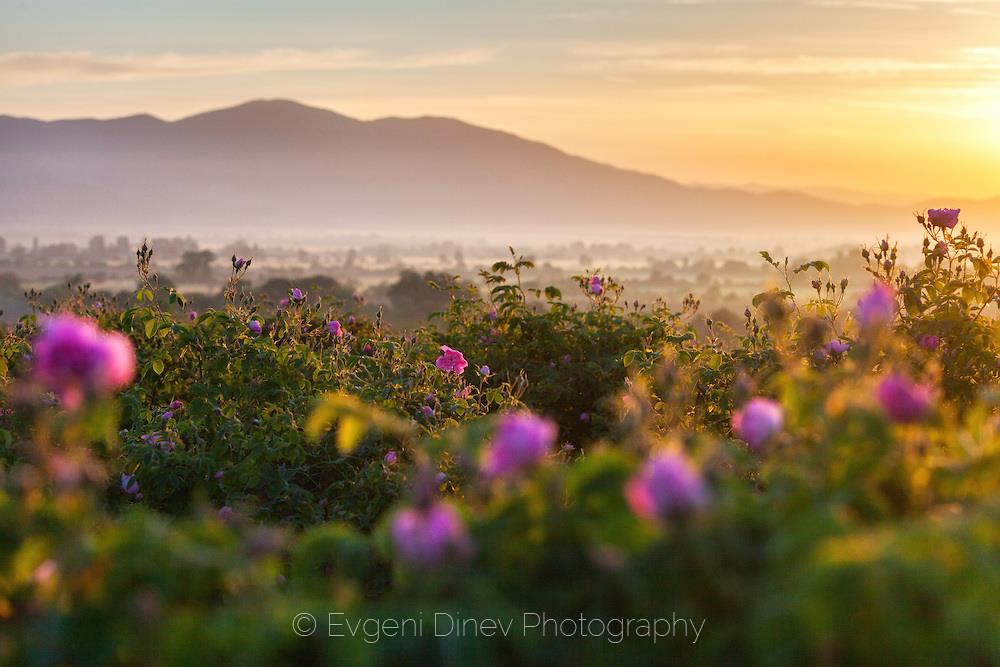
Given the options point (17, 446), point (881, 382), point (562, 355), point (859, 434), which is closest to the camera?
point (881, 382)

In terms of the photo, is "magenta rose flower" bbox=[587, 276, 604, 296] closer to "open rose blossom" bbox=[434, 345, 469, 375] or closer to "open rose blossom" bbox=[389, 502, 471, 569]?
"open rose blossom" bbox=[434, 345, 469, 375]

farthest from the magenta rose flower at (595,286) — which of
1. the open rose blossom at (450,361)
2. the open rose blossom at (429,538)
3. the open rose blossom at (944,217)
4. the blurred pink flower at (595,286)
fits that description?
the open rose blossom at (429,538)

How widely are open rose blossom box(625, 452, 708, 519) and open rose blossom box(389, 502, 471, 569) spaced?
390mm

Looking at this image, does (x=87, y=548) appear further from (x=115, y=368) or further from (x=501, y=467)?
(x=501, y=467)

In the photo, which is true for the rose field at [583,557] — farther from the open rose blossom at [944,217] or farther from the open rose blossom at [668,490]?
the open rose blossom at [944,217]

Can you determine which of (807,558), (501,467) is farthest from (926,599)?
(501,467)

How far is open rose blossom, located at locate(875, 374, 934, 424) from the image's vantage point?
2.16 m

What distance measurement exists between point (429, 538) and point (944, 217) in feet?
18.1

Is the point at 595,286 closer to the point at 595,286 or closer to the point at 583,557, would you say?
the point at 595,286

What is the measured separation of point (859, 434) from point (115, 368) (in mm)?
1789

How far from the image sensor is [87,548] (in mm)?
2104

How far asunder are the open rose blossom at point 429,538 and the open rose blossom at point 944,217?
17.7 ft

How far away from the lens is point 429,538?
6.64 feet

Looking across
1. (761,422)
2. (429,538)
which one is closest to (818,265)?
(761,422)
